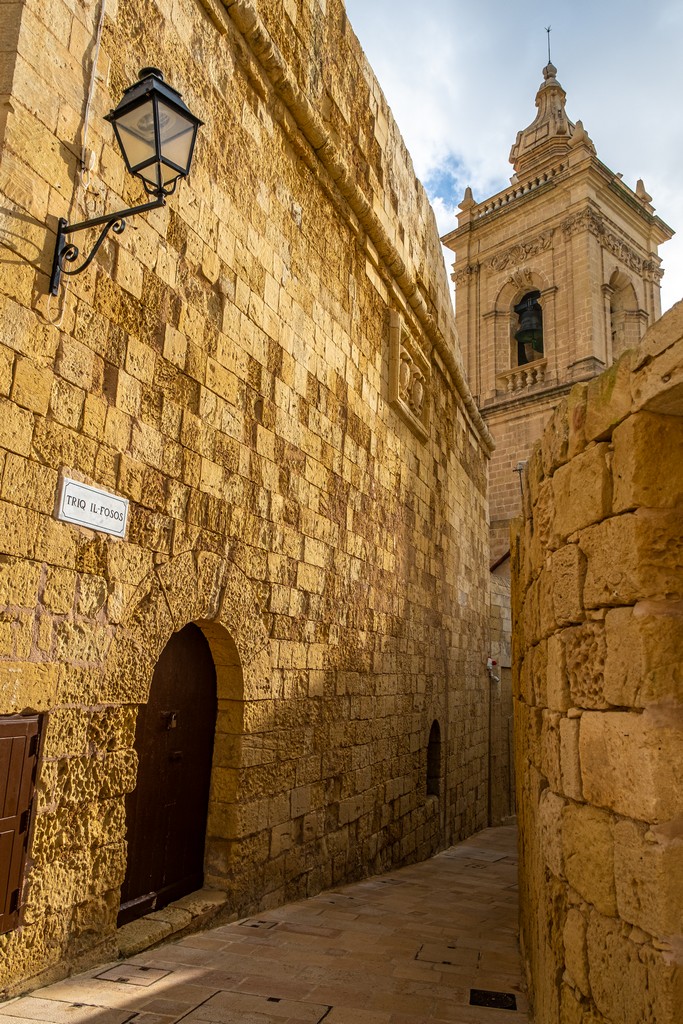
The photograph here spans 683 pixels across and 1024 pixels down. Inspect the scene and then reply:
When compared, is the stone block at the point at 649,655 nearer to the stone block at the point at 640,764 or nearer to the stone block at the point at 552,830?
the stone block at the point at 640,764

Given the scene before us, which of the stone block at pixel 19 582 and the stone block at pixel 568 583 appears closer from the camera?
the stone block at pixel 568 583

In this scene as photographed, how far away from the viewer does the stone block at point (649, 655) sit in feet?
6.57

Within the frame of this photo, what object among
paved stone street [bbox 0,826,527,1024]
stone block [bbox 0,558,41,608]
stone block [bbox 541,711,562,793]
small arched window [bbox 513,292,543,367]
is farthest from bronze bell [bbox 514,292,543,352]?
stone block [bbox 0,558,41,608]

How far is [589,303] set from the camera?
1656cm

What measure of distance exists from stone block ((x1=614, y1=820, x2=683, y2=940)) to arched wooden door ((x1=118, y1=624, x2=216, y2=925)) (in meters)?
2.36

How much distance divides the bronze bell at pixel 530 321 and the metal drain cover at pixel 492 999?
1658 cm

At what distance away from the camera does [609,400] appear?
2.29 m

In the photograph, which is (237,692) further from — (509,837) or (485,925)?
(509,837)

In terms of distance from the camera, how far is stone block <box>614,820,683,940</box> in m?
1.87

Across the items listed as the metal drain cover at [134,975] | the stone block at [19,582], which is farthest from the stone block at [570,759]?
the stone block at [19,582]

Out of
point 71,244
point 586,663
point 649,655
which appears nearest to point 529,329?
point 71,244

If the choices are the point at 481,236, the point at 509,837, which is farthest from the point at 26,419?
the point at 481,236

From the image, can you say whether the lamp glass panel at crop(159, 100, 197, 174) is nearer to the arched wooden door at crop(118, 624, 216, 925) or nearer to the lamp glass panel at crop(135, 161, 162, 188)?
the lamp glass panel at crop(135, 161, 162, 188)

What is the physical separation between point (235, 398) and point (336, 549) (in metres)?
1.67
